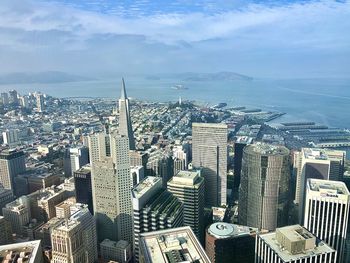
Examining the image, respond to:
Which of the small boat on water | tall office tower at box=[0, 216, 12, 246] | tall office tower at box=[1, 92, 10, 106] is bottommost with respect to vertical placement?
tall office tower at box=[0, 216, 12, 246]

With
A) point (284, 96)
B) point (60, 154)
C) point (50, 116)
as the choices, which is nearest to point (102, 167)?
point (60, 154)

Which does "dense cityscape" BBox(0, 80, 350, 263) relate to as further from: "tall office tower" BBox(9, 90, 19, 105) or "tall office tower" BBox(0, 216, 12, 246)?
"tall office tower" BBox(9, 90, 19, 105)

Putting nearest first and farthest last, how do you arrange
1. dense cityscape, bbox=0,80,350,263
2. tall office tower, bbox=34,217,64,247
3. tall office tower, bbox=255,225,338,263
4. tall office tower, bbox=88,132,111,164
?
tall office tower, bbox=255,225,338,263, dense cityscape, bbox=0,80,350,263, tall office tower, bbox=34,217,64,247, tall office tower, bbox=88,132,111,164

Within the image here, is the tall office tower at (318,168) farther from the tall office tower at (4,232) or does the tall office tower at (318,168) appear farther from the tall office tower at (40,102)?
the tall office tower at (40,102)

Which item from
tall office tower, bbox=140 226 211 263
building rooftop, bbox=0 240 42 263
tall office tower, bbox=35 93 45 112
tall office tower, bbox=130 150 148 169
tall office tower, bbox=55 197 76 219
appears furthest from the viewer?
tall office tower, bbox=35 93 45 112

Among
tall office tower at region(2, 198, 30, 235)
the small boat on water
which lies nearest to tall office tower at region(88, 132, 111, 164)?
tall office tower at region(2, 198, 30, 235)

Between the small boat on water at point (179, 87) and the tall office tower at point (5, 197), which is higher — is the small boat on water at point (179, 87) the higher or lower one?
the higher one

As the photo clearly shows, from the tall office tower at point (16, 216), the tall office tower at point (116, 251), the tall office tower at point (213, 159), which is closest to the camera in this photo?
the tall office tower at point (116, 251)

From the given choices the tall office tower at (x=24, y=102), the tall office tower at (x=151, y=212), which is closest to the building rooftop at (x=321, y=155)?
the tall office tower at (x=151, y=212)
